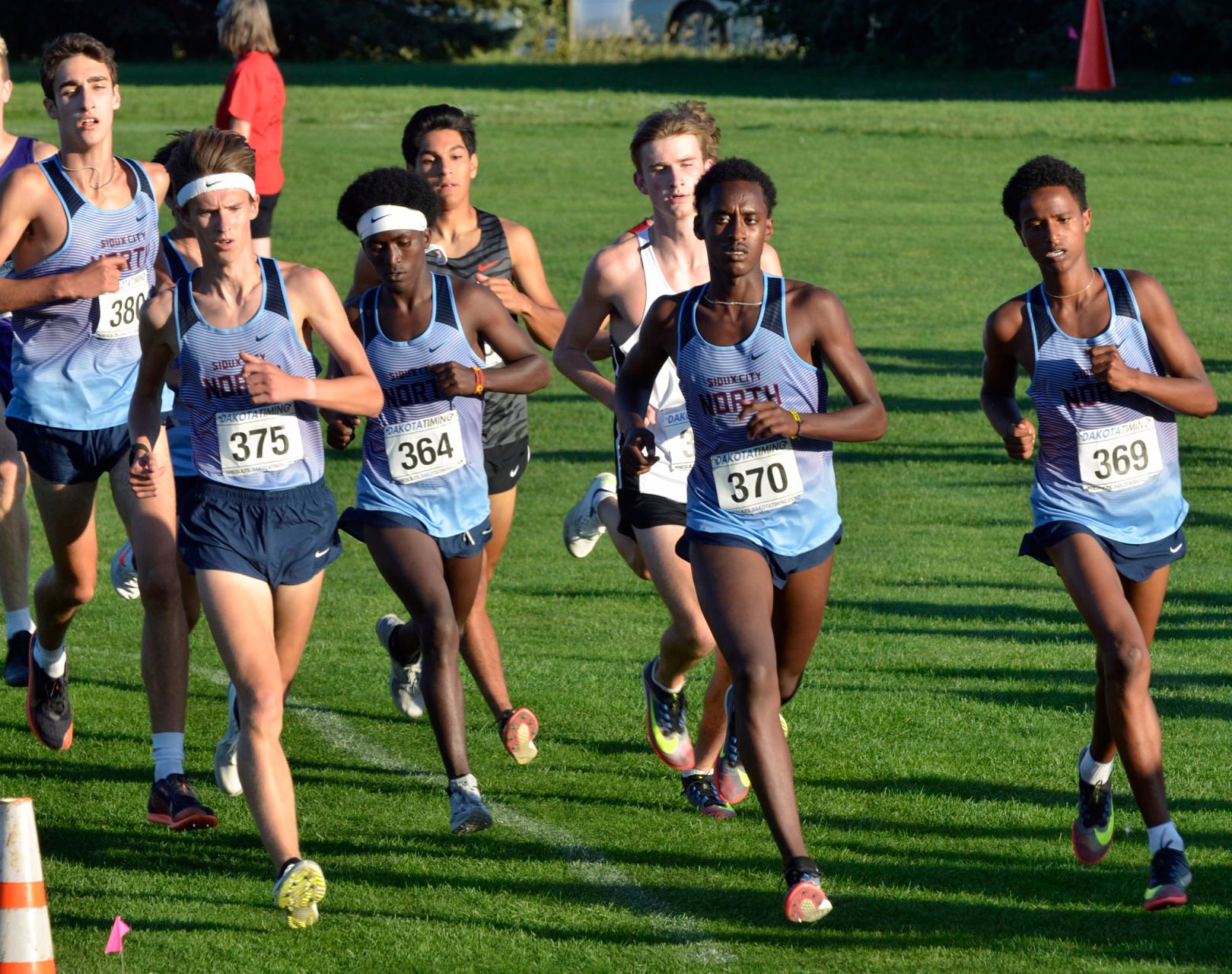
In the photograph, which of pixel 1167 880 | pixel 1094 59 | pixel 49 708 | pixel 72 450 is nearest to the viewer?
pixel 1167 880

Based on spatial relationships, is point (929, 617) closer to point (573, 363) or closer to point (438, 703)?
point (573, 363)

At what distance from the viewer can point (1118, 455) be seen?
18.3 ft

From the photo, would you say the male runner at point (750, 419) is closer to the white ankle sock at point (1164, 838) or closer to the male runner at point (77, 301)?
the white ankle sock at point (1164, 838)

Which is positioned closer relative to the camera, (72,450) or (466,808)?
(466,808)

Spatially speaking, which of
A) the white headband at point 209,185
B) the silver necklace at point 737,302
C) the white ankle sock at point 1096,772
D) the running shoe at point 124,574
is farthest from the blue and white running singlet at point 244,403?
the running shoe at point 124,574

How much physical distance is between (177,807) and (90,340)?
177 centimetres

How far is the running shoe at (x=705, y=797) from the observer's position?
6418 mm

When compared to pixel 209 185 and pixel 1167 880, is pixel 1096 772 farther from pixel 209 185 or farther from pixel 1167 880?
pixel 209 185

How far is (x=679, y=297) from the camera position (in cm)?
579

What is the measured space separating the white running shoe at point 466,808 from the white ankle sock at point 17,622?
2618mm

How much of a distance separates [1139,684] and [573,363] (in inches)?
90.5

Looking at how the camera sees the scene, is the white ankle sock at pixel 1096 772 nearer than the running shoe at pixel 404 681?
Yes

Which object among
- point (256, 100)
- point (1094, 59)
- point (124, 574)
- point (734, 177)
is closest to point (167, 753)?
point (124, 574)

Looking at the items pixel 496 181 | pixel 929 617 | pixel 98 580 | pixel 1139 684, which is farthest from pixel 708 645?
pixel 496 181
